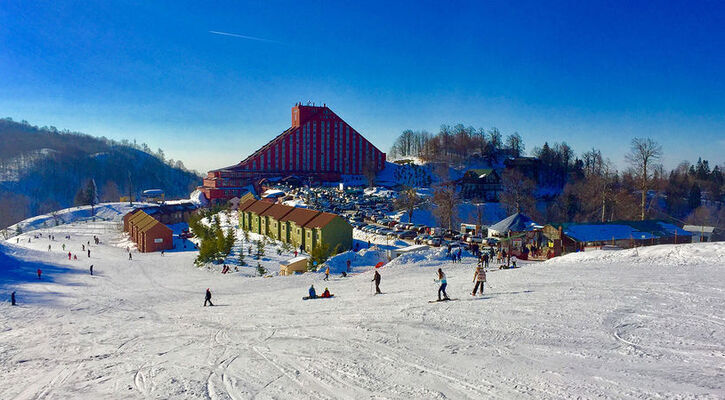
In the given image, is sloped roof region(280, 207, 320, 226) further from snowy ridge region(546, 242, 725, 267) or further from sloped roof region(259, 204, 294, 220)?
snowy ridge region(546, 242, 725, 267)

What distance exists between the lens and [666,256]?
1786 centimetres

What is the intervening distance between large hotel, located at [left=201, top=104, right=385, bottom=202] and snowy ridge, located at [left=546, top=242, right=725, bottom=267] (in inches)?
2568

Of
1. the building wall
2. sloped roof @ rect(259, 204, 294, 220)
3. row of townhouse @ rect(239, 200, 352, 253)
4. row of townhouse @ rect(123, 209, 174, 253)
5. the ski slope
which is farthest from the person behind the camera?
row of townhouse @ rect(123, 209, 174, 253)

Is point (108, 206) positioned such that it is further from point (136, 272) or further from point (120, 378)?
point (120, 378)

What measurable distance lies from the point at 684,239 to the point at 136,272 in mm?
40935

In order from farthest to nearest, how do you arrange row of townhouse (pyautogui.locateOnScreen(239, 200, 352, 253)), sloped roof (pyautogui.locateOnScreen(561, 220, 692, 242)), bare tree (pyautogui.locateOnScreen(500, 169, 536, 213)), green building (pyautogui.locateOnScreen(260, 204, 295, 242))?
bare tree (pyautogui.locateOnScreen(500, 169, 536, 213)) < green building (pyautogui.locateOnScreen(260, 204, 295, 242)) < row of townhouse (pyautogui.locateOnScreen(239, 200, 352, 253)) < sloped roof (pyautogui.locateOnScreen(561, 220, 692, 242))

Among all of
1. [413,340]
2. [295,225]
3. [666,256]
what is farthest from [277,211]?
[413,340]

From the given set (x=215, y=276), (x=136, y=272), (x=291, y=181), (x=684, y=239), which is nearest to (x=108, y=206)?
(x=291, y=181)

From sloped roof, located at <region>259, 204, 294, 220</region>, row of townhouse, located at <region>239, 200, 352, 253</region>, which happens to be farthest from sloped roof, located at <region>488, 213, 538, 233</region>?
sloped roof, located at <region>259, 204, 294, 220</region>

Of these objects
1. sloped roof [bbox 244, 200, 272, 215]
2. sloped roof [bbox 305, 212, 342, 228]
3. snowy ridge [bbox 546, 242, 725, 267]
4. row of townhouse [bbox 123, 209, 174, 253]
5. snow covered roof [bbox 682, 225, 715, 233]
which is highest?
sloped roof [bbox 244, 200, 272, 215]

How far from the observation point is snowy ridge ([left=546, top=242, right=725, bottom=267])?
16938 mm

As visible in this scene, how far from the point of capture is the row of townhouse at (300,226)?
34.8 meters

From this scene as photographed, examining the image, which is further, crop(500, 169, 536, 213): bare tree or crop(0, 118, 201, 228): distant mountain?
crop(0, 118, 201, 228): distant mountain

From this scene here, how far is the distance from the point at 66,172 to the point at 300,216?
487 ft
